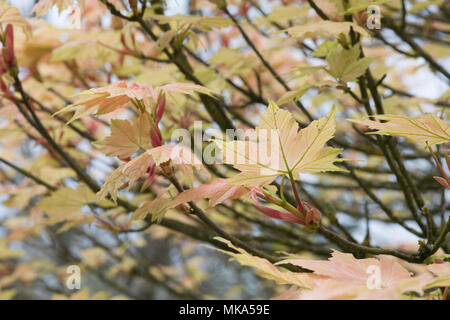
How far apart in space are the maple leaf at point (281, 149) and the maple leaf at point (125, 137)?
0.67 feet

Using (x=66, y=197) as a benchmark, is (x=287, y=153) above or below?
above

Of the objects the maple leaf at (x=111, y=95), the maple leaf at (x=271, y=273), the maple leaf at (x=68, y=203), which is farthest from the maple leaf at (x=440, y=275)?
the maple leaf at (x=68, y=203)

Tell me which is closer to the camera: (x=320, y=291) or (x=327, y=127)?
(x=320, y=291)

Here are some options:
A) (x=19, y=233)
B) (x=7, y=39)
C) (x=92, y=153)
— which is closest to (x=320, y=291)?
(x=7, y=39)

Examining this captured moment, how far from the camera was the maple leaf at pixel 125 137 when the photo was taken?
0.66m

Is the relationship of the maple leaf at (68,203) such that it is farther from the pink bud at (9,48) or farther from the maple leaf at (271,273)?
the maple leaf at (271,273)

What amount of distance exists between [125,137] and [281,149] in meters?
0.27

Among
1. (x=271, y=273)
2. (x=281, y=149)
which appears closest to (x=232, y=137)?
(x=281, y=149)

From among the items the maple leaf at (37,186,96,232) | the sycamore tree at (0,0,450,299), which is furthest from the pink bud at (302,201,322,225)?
the maple leaf at (37,186,96,232)

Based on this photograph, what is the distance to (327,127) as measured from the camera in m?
0.52

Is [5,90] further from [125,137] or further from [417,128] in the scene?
[417,128]

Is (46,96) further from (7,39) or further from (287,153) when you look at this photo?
(287,153)
